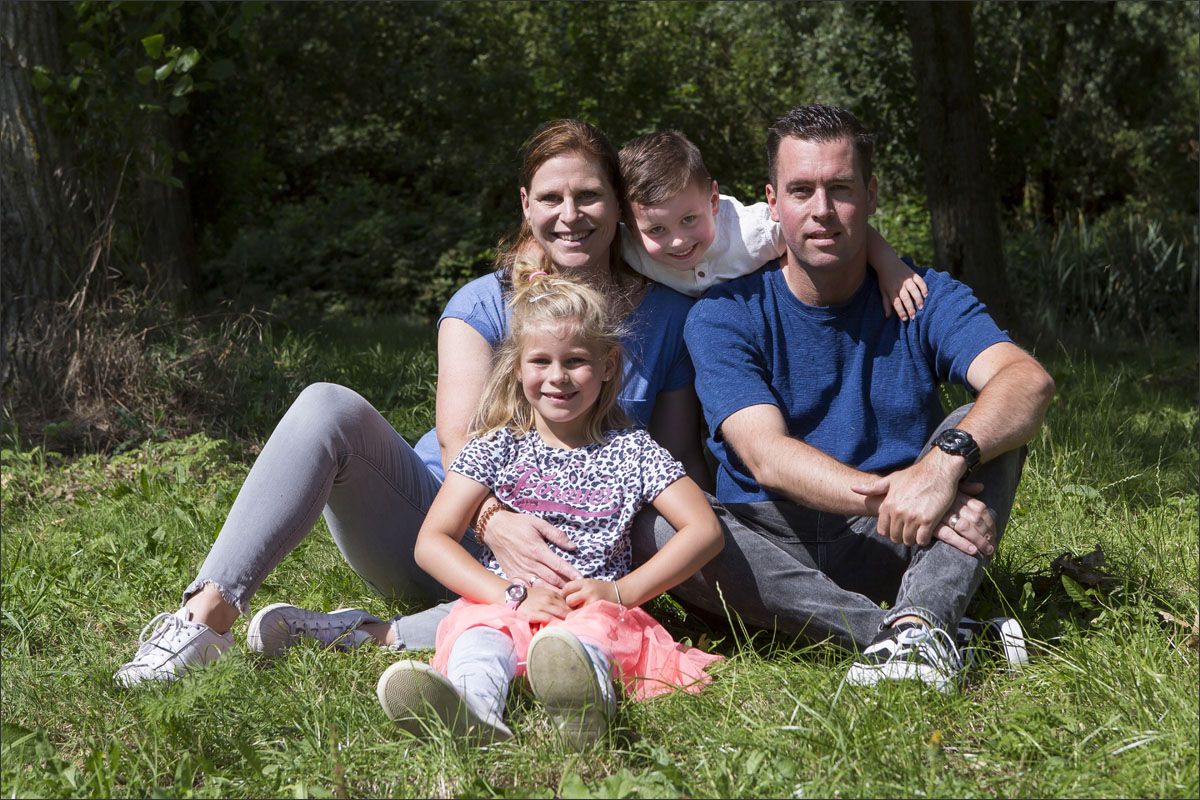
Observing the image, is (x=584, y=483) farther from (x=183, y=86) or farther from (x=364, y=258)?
(x=364, y=258)

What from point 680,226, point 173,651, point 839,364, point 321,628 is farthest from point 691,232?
point 173,651

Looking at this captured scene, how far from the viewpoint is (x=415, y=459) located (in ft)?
10.2

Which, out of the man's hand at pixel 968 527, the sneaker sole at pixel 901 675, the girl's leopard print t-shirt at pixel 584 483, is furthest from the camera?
the girl's leopard print t-shirt at pixel 584 483

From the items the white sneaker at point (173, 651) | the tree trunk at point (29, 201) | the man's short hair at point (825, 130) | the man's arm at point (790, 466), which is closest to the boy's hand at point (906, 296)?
A: the man's short hair at point (825, 130)

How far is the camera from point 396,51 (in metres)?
16.3

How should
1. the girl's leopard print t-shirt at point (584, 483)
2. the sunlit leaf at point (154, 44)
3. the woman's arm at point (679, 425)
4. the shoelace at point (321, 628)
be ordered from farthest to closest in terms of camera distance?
the sunlit leaf at point (154, 44), the woman's arm at point (679, 425), the shoelace at point (321, 628), the girl's leopard print t-shirt at point (584, 483)

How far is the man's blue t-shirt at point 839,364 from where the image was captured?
298cm

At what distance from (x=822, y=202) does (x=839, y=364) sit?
1.46ft

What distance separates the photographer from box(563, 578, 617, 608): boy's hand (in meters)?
2.56

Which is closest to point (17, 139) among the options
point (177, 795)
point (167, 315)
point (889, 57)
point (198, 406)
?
point (167, 315)

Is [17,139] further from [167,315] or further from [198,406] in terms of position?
[198,406]

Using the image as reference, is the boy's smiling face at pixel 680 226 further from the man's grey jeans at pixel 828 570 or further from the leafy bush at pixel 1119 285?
the leafy bush at pixel 1119 285

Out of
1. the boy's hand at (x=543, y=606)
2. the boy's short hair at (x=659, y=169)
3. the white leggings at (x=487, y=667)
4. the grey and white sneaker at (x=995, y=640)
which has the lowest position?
the grey and white sneaker at (x=995, y=640)

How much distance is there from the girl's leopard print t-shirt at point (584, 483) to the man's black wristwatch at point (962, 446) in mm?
641
